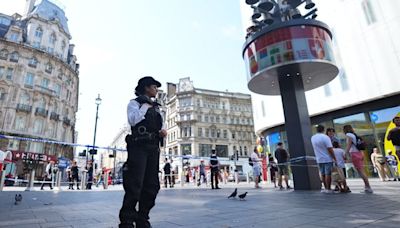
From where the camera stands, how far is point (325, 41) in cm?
898

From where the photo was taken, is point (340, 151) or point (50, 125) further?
point (50, 125)

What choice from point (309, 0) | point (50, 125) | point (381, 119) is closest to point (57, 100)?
point (50, 125)

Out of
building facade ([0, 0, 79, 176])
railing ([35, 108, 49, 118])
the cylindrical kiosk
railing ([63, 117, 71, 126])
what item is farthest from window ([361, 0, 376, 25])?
railing ([63, 117, 71, 126])

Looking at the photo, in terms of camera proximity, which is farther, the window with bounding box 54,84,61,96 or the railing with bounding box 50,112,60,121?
the window with bounding box 54,84,61,96

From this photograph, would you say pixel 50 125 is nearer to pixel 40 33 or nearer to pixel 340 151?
pixel 40 33

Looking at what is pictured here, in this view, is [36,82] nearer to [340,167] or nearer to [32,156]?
[32,156]

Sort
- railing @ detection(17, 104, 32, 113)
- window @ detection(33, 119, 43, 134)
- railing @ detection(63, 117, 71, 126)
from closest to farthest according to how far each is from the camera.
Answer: railing @ detection(17, 104, 32, 113), window @ detection(33, 119, 43, 134), railing @ detection(63, 117, 71, 126)

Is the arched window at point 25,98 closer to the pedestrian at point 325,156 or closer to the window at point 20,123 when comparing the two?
the window at point 20,123

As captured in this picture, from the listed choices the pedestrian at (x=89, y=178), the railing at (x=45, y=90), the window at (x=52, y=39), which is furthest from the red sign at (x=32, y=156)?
the window at (x=52, y=39)

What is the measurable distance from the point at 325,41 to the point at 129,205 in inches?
365

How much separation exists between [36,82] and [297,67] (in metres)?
37.7

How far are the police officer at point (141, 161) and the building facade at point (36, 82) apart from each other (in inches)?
1336

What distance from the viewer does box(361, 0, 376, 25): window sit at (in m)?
15.7

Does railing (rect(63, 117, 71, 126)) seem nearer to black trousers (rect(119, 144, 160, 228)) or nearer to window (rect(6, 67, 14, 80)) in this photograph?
window (rect(6, 67, 14, 80))
